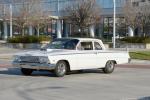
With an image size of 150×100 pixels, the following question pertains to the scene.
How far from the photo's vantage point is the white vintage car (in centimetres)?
1805

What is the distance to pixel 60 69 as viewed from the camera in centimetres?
1823

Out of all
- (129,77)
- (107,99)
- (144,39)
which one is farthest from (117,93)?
(144,39)

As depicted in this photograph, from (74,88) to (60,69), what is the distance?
11.9 ft

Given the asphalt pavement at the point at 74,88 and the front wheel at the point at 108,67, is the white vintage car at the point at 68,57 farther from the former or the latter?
the asphalt pavement at the point at 74,88

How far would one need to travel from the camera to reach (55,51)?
1856 cm

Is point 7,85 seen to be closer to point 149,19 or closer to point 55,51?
point 55,51

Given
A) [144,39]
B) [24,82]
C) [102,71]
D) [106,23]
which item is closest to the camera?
[24,82]

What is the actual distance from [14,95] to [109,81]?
5199 mm

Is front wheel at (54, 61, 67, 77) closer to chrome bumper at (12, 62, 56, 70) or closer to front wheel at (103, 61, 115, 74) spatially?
chrome bumper at (12, 62, 56, 70)

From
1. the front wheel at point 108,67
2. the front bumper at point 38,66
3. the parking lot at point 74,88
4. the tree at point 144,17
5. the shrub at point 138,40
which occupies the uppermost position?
the tree at point 144,17

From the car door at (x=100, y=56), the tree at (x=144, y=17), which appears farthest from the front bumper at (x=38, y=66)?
the tree at (x=144, y=17)

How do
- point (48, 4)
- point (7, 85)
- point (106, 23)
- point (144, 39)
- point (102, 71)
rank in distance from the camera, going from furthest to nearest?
point (48, 4) → point (106, 23) → point (144, 39) → point (102, 71) → point (7, 85)

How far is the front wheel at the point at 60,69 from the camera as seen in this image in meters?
18.1

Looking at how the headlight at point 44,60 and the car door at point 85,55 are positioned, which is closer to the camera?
the headlight at point 44,60
